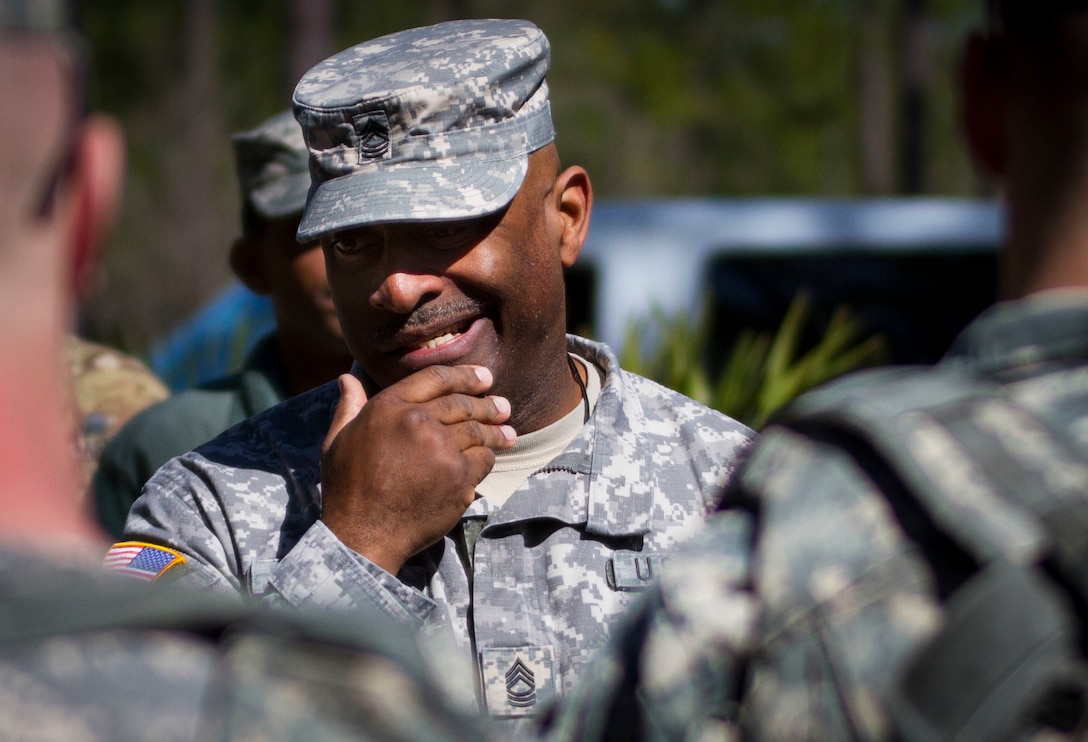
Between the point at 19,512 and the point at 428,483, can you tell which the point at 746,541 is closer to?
the point at 19,512

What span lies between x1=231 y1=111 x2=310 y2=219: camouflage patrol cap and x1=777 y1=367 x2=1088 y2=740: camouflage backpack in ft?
8.88

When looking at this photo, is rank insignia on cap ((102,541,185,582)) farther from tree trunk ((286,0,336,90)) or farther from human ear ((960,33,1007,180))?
tree trunk ((286,0,336,90))

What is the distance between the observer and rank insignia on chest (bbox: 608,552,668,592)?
2.28m

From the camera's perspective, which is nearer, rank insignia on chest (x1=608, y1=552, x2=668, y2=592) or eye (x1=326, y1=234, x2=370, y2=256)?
rank insignia on chest (x1=608, y1=552, x2=668, y2=592)

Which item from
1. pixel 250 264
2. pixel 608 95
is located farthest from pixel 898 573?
pixel 608 95

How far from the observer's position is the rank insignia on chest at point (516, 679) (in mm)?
2141

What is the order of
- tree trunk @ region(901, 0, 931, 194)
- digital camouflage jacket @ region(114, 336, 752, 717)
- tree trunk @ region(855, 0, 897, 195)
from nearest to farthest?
digital camouflage jacket @ region(114, 336, 752, 717) < tree trunk @ region(901, 0, 931, 194) < tree trunk @ region(855, 0, 897, 195)

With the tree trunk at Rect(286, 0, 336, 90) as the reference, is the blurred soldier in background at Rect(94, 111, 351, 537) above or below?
above

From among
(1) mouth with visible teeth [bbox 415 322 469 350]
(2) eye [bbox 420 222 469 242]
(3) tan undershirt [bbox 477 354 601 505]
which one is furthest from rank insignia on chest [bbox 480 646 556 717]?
(2) eye [bbox 420 222 469 242]

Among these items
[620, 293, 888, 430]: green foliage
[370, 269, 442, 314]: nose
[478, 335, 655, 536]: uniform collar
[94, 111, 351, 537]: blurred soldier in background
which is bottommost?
[620, 293, 888, 430]: green foliage

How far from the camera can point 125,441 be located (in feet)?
11.4

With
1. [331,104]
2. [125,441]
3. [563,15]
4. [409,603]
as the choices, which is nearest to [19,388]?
[409,603]

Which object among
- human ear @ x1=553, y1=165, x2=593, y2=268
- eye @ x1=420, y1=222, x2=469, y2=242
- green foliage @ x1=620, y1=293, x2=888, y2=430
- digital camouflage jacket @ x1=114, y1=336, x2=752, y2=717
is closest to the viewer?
digital camouflage jacket @ x1=114, y1=336, x2=752, y2=717

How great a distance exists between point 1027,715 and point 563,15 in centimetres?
2838
